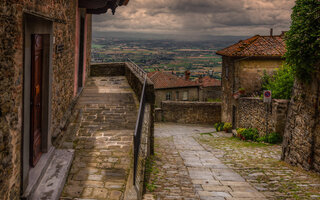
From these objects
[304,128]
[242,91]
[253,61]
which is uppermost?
[253,61]

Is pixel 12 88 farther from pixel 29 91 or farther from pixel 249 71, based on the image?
pixel 249 71

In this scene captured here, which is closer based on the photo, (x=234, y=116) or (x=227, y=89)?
(x=234, y=116)

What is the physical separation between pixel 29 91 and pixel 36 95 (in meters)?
0.87

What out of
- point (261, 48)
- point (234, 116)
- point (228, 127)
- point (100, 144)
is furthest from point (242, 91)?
point (100, 144)

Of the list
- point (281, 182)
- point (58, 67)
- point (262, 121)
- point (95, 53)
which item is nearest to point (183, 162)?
point (281, 182)

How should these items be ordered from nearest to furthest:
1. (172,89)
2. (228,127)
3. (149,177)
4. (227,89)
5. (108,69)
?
1. (149,177)
2. (108,69)
3. (228,127)
4. (227,89)
5. (172,89)

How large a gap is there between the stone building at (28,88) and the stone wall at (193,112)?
19.3 m

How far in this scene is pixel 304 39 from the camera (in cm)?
773

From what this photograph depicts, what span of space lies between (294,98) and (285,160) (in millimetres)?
1892

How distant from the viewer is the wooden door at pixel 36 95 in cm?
462

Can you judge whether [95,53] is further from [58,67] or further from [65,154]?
[65,154]

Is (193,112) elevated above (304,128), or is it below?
below

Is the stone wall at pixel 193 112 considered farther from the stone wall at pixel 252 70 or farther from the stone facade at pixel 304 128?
the stone facade at pixel 304 128

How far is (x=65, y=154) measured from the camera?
570cm
